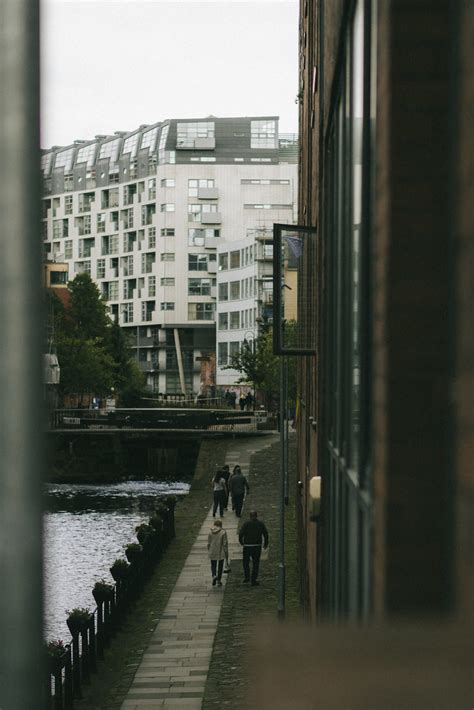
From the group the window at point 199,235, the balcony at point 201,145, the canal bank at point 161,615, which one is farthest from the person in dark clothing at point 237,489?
the balcony at point 201,145

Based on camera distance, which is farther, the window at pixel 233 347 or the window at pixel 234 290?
the window at pixel 233 347

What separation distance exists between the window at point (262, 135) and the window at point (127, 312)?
837 inches

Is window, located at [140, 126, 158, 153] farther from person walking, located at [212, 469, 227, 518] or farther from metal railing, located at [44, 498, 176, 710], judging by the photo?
metal railing, located at [44, 498, 176, 710]

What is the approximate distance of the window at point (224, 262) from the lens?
332 feet

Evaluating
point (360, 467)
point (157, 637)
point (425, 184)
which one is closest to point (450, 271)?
point (425, 184)

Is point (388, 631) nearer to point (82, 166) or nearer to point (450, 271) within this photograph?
point (450, 271)

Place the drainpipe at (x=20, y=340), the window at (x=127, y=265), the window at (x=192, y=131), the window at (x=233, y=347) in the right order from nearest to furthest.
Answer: the drainpipe at (x=20, y=340) < the window at (x=233, y=347) < the window at (x=192, y=131) < the window at (x=127, y=265)

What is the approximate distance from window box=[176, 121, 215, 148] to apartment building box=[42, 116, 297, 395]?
0.34ft

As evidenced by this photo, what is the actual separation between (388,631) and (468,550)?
422 millimetres

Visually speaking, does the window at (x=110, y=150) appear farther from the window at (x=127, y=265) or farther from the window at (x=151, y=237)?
the window at (x=151, y=237)

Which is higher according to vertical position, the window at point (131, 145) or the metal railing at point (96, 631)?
the window at point (131, 145)

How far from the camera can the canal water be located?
83.1ft

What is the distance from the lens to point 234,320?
328ft

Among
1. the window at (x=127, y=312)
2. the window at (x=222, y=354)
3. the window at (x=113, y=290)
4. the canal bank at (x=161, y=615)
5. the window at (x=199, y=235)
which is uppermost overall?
the window at (x=199, y=235)
